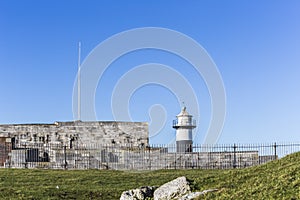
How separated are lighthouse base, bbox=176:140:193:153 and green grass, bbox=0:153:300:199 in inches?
435

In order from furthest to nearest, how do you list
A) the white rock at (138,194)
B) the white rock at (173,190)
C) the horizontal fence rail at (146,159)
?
the horizontal fence rail at (146,159), the white rock at (138,194), the white rock at (173,190)

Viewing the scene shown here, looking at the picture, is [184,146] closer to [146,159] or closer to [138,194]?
[146,159]

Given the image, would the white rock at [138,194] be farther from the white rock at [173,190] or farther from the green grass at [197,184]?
the green grass at [197,184]

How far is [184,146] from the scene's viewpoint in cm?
3173

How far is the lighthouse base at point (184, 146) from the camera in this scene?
3114 centimetres

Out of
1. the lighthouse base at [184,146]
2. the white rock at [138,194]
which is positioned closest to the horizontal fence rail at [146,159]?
the lighthouse base at [184,146]

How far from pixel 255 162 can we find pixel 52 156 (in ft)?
44.8

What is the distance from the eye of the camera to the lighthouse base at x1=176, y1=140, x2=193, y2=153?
31144 mm

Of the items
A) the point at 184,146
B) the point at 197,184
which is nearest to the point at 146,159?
the point at 184,146

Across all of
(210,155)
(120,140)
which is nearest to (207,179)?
(210,155)

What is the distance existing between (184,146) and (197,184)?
62.9 ft

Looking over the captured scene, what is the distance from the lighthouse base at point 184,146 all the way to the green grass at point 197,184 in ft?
36.3

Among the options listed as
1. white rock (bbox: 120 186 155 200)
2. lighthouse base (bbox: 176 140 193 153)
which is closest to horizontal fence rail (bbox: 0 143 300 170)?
lighthouse base (bbox: 176 140 193 153)

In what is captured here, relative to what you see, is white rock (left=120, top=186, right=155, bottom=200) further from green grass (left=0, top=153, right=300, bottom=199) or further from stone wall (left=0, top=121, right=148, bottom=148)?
stone wall (left=0, top=121, right=148, bottom=148)
